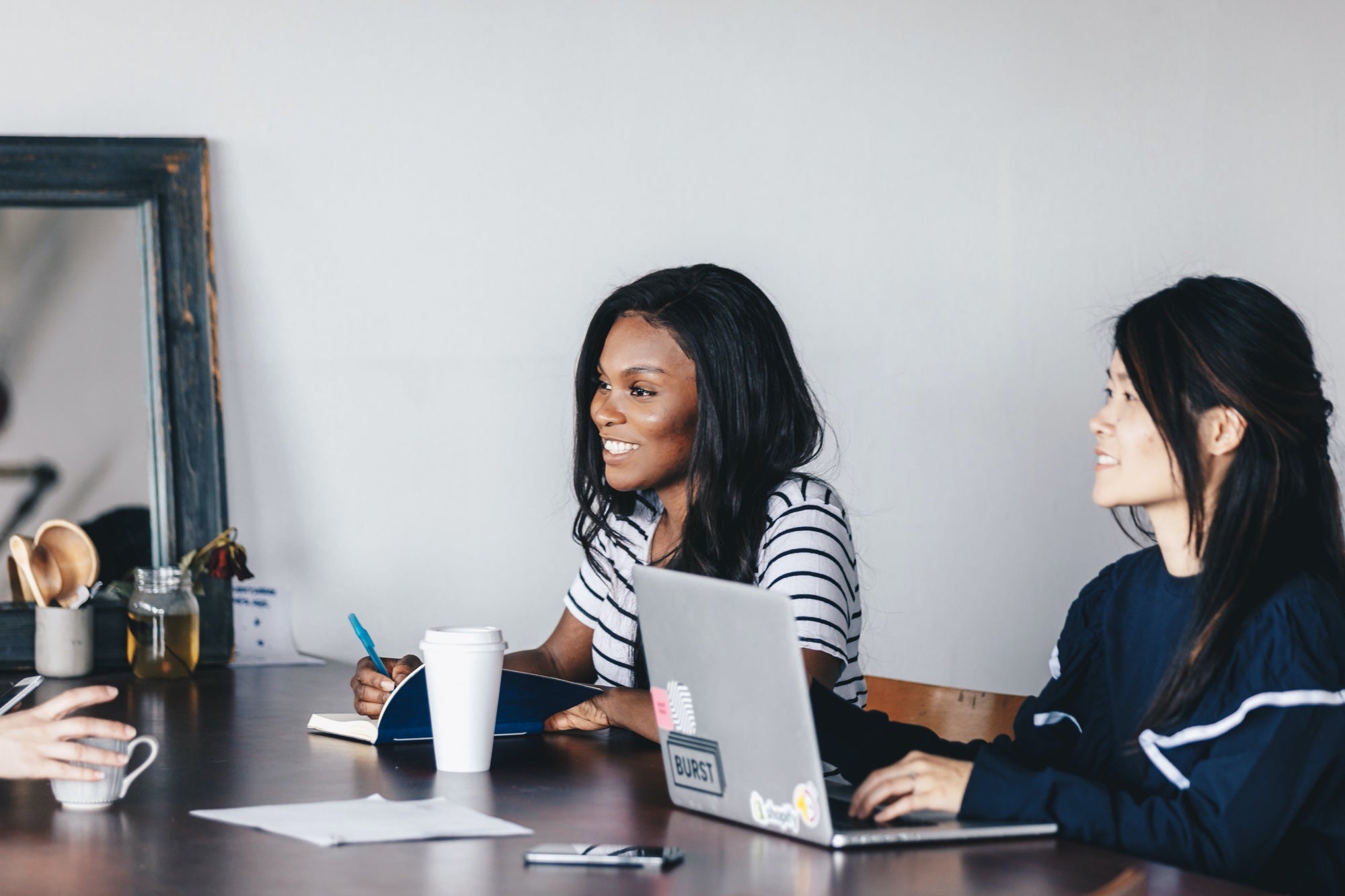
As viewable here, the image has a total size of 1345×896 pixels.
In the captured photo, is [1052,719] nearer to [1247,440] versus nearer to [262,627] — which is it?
[1247,440]

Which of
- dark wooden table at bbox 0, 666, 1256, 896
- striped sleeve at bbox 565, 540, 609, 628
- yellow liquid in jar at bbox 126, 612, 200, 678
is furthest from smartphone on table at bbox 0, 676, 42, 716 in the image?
striped sleeve at bbox 565, 540, 609, 628

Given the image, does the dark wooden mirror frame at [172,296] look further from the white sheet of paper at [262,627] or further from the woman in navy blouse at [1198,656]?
the woman in navy blouse at [1198,656]

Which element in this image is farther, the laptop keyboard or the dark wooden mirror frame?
the dark wooden mirror frame

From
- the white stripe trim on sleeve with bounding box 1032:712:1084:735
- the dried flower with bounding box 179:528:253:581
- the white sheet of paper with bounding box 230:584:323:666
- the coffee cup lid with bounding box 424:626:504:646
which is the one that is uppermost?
the coffee cup lid with bounding box 424:626:504:646

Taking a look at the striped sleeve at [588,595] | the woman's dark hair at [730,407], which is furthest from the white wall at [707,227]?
the woman's dark hair at [730,407]

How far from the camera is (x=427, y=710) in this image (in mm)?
1703

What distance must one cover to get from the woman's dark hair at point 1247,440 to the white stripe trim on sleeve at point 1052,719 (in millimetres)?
239

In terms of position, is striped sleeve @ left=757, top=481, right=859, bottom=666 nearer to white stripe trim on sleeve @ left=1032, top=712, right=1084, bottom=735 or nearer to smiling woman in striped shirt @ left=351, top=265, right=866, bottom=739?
smiling woman in striped shirt @ left=351, top=265, right=866, bottom=739

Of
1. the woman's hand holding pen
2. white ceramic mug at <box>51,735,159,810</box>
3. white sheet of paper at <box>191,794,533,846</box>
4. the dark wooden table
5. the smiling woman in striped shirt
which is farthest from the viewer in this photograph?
the smiling woman in striped shirt

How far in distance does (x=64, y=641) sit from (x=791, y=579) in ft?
4.00

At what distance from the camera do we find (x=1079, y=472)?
2965 mm

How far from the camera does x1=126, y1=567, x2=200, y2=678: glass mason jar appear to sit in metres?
2.31

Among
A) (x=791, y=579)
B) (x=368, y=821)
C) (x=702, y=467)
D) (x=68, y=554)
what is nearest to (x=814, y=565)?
(x=791, y=579)

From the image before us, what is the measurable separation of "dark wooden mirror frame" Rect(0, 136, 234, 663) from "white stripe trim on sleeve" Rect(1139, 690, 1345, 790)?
166 centimetres
